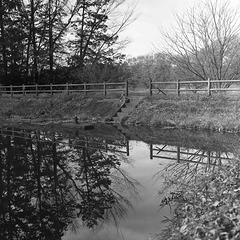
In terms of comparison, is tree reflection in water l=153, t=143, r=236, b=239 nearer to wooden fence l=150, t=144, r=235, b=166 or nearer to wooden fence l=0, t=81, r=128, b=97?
wooden fence l=150, t=144, r=235, b=166

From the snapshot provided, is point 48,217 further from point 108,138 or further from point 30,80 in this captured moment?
point 30,80

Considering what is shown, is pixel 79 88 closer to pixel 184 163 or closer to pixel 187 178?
pixel 184 163

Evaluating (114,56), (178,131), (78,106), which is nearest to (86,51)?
(114,56)

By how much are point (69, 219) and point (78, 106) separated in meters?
19.5

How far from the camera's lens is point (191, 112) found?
19.1 meters

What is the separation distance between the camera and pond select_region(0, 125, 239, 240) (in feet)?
19.6

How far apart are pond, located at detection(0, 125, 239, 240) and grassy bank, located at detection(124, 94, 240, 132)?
7.54 feet

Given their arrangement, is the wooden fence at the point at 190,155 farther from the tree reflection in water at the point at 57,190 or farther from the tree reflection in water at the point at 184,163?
the tree reflection in water at the point at 57,190

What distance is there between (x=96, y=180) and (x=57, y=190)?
49.2 inches

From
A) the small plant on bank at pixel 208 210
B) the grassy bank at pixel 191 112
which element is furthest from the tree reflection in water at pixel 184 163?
the grassy bank at pixel 191 112

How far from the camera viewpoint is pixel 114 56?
3619 cm

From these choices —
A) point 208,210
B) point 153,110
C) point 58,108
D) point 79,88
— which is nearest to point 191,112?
point 153,110

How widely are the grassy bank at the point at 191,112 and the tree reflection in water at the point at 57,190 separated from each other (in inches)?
293

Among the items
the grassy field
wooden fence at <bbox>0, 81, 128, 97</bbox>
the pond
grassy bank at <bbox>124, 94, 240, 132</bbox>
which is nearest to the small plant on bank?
the pond
